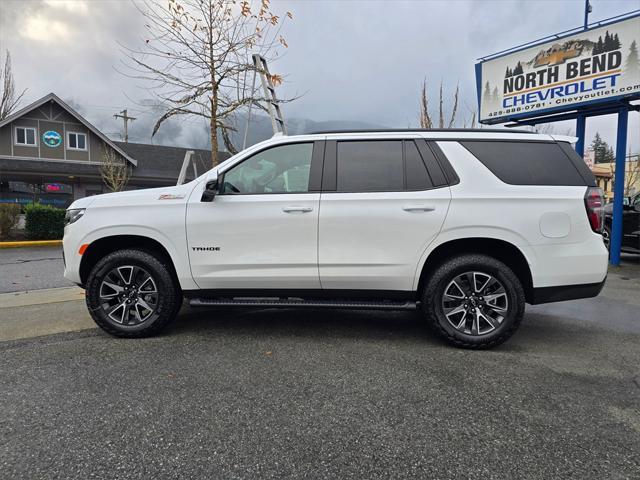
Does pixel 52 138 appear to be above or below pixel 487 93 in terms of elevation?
above

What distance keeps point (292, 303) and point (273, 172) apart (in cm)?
124

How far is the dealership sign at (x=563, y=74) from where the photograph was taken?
793cm

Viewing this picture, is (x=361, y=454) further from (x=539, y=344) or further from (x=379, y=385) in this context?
(x=539, y=344)

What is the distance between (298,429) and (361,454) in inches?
16.2

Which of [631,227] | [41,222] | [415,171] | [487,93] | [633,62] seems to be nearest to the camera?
[415,171]

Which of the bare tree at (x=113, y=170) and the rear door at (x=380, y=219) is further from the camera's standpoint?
the bare tree at (x=113, y=170)

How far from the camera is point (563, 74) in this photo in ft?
29.0

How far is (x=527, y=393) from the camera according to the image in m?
2.90

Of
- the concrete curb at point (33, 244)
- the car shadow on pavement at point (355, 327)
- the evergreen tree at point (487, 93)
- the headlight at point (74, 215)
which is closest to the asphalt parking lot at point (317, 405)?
the car shadow on pavement at point (355, 327)

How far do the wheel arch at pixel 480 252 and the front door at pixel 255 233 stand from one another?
1034 mm

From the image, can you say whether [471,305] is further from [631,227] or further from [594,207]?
[631,227]

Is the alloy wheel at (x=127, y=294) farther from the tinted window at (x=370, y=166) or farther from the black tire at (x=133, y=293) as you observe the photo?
the tinted window at (x=370, y=166)

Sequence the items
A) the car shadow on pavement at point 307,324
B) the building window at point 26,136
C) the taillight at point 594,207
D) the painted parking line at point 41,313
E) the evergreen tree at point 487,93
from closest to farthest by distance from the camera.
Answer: the taillight at point 594,207 → the car shadow on pavement at point 307,324 → the painted parking line at point 41,313 → the evergreen tree at point 487,93 → the building window at point 26,136

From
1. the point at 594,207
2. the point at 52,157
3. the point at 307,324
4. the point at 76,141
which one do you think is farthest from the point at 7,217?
the point at 594,207
